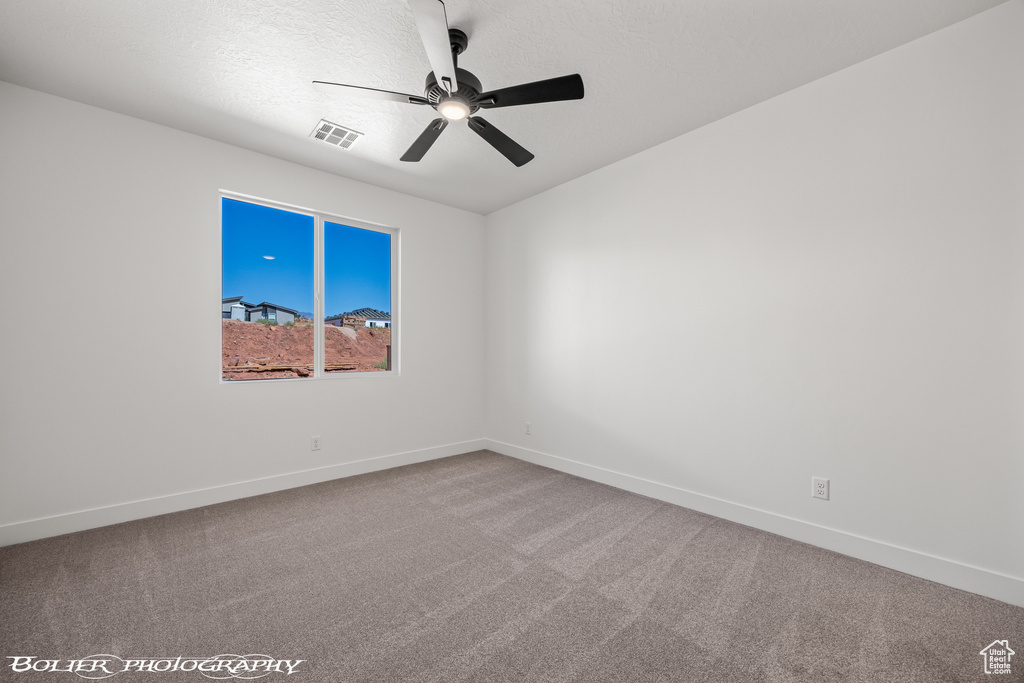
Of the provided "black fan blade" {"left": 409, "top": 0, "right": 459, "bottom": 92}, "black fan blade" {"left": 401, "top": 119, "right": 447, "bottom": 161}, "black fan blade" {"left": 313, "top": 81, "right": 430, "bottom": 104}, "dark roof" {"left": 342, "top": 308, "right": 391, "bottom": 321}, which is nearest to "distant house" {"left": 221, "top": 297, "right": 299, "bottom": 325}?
"dark roof" {"left": 342, "top": 308, "right": 391, "bottom": 321}

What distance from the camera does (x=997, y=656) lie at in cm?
152

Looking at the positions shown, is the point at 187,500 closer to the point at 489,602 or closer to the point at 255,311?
the point at 255,311

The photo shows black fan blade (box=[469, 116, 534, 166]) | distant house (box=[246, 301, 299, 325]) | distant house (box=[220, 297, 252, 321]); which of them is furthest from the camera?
distant house (box=[246, 301, 299, 325])

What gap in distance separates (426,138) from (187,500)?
2973 mm

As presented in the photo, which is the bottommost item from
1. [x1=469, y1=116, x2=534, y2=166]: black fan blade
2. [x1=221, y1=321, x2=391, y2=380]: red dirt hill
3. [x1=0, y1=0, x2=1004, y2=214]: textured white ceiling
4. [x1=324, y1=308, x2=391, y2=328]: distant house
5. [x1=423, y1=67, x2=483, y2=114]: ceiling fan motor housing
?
[x1=221, y1=321, x2=391, y2=380]: red dirt hill

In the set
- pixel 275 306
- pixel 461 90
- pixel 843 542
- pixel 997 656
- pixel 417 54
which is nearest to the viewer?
pixel 997 656

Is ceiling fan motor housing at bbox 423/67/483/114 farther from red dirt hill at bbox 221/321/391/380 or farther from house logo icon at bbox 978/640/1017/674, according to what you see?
house logo icon at bbox 978/640/1017/674

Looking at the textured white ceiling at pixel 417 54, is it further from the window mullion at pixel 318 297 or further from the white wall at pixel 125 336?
the window mullion at pixel 318 297

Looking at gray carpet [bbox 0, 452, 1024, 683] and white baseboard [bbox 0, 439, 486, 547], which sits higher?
white baseboard [bbox 0, 439, 486, 547]

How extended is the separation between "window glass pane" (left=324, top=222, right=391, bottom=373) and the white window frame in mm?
48

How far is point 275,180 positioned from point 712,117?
335 centimetres

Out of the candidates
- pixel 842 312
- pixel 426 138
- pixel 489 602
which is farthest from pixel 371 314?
pixel 842 312

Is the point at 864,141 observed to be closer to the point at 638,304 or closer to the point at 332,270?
the point at 638,304

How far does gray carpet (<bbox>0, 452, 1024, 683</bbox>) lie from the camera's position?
150 cm
